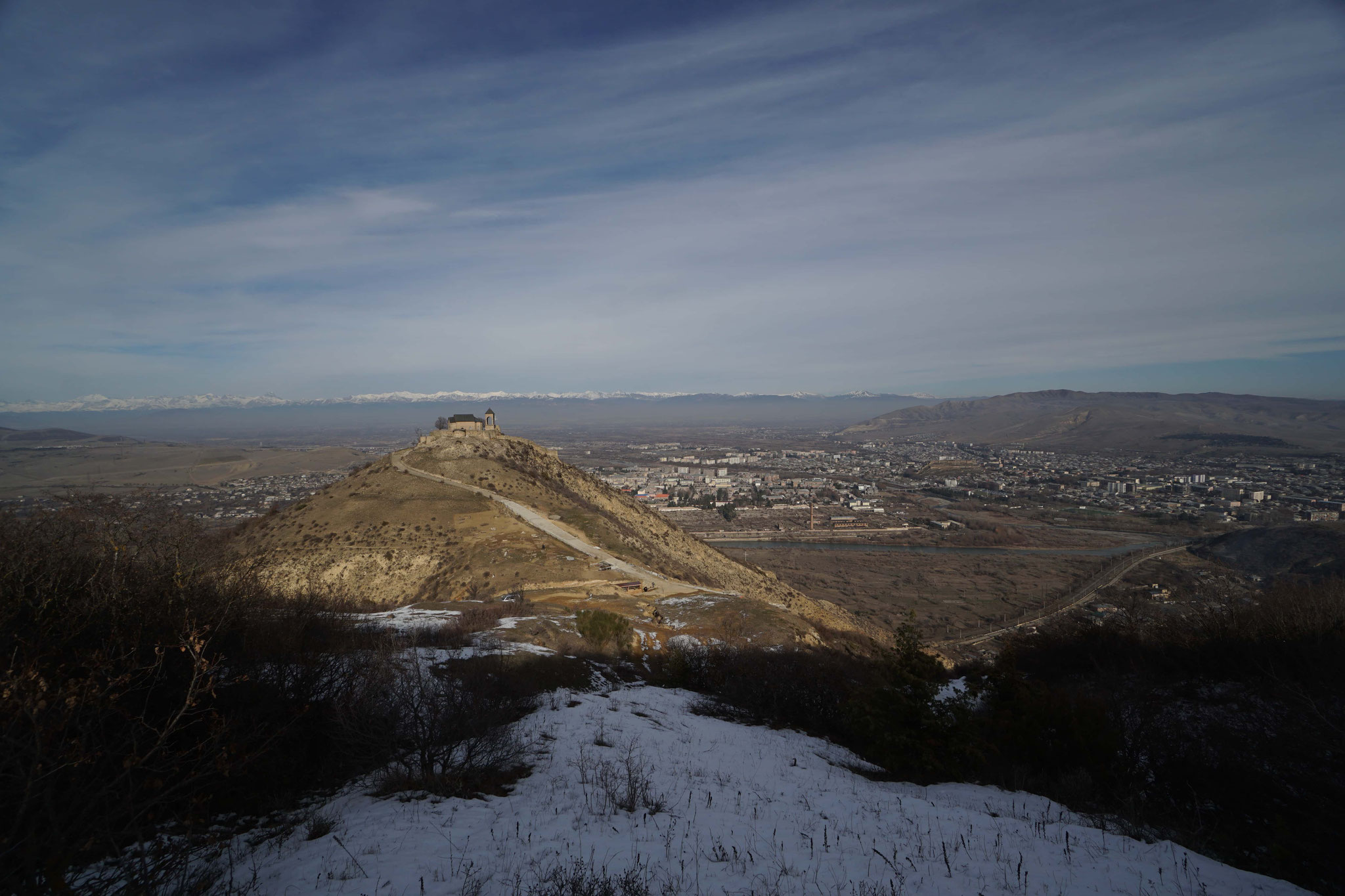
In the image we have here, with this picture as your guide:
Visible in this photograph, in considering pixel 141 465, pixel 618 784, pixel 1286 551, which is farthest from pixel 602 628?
pixel 141 465

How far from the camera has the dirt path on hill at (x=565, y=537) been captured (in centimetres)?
2732

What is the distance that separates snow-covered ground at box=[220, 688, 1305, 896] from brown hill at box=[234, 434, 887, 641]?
38.7 ft

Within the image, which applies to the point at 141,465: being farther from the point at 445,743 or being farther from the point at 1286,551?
the point at 1286,551

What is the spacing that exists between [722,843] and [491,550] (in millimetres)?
25081

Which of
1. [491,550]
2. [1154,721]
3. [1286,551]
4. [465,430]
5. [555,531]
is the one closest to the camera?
[1154,721]

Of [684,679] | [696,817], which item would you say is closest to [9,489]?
[684,679]

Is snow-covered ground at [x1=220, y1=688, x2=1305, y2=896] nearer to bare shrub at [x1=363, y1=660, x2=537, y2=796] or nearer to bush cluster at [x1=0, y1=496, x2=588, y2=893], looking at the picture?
bare shrub at [x1=363, y1=660, x2=537, y2=796]

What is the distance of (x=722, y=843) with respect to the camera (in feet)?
19.0

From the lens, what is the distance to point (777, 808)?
7180 mm

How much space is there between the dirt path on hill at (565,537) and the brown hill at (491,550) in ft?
0.57

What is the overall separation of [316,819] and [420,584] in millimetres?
23337

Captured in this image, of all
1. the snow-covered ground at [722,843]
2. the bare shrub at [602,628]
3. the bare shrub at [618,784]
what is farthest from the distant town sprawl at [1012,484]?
the bare shrub at [618,784]

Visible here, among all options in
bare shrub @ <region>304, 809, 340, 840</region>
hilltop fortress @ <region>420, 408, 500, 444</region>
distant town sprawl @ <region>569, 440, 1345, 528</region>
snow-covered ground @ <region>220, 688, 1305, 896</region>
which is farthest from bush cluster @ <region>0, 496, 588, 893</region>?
distant town sprawl @ <region>569, 440, 1345, 528</region>

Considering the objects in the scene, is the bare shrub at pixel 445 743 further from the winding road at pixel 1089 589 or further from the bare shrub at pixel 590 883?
the winding road at pixel 1089 589
